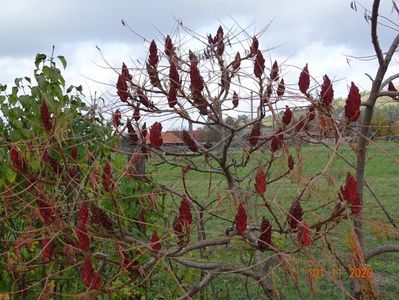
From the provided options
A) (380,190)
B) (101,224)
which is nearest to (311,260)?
(101,224)

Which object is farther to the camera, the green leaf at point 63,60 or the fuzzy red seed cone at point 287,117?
the green leaf at point 63,60

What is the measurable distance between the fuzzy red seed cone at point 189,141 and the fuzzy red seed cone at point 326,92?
19.9 inches

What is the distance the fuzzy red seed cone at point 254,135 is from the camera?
6.26 ft

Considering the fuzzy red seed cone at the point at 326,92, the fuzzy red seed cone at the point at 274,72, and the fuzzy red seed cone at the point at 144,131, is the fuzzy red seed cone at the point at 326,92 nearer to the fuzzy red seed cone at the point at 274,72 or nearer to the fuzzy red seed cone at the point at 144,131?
the fuzzy red seed cone at the point at 274,72

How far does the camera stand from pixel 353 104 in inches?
57.7

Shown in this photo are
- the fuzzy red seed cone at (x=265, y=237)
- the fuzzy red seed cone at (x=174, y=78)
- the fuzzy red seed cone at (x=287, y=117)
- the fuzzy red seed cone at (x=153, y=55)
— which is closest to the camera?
the fuzzy red seed cone at (x=265, y=237)

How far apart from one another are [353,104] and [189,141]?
0.60m

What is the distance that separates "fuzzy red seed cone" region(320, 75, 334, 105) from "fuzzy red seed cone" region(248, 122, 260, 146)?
15.4 inches

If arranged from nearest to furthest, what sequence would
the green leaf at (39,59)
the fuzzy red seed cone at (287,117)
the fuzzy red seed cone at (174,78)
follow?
the fuzzy red seed cone at (174,78) < the fuzzy red seed cone at (287,117) < the green leaf at (39,59)

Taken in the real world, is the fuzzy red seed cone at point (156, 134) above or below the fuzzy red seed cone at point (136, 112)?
below

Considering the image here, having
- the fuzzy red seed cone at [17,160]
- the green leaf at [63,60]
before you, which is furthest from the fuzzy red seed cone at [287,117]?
the green leaf at [63,60]

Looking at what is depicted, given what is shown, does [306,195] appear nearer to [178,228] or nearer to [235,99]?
[235,99]

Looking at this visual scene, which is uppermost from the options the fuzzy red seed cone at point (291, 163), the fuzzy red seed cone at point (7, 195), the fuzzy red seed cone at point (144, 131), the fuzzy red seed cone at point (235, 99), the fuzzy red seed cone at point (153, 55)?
the fuzzy red seed cone at point (153, 55)

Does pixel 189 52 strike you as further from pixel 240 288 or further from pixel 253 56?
pixel 240 288
